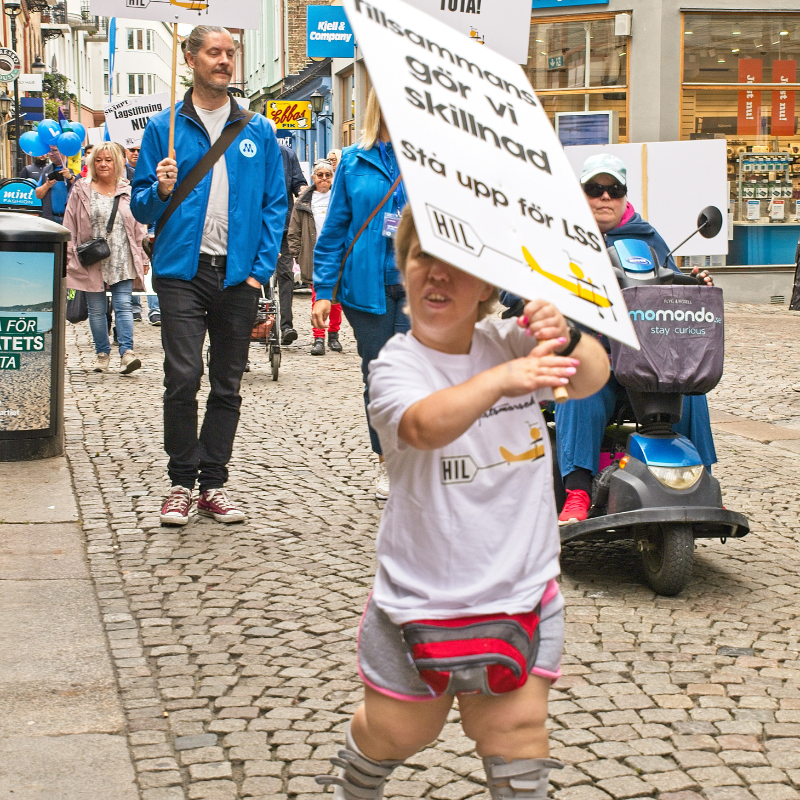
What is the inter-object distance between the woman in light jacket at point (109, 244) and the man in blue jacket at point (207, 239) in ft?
17.6

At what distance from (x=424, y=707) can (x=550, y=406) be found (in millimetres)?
3099

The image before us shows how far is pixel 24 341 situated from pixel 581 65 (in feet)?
44.0

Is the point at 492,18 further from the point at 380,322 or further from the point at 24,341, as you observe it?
the point at 24,341

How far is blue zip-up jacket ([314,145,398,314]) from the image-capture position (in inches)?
222

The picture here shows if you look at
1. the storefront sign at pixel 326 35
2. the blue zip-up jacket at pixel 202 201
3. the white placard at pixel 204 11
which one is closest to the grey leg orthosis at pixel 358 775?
the blue zip-up jacket at pixel 202 201

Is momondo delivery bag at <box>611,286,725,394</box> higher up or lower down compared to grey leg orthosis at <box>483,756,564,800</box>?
higher up

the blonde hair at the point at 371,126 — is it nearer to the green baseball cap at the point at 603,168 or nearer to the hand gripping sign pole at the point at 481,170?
the green baseball cap at the point at 603,168

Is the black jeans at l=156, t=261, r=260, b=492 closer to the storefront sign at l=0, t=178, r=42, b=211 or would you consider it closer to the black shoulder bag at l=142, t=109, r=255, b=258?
the black shoulder bag at l=142, t=109, r=255, b=258

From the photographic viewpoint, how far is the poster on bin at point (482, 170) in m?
1.88

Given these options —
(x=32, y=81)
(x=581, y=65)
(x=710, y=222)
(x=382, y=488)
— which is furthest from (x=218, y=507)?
(x=32, y=81)

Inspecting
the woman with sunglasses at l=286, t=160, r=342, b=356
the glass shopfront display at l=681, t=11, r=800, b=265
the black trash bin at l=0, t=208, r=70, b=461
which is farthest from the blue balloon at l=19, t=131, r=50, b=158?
the black trash bin at l=0, t=208, r=70, b=461

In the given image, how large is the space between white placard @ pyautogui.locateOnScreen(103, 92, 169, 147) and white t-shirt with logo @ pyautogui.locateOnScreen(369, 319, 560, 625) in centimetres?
1258

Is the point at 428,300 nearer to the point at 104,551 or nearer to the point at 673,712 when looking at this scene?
the point at 673,712

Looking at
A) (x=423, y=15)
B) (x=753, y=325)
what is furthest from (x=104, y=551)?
(x=753, y=325)
